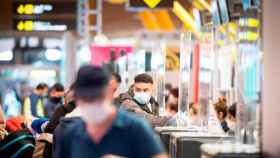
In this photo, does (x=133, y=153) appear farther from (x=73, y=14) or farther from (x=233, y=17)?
(x=73, y=14)

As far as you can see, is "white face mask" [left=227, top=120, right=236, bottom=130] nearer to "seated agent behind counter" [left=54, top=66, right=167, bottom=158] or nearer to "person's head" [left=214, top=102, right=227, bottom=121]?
"person's head" [left=214, top=102, right=227, bottom=121]

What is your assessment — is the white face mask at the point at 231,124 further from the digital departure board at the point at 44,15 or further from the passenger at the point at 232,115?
the digital departure board at the point at 44,15

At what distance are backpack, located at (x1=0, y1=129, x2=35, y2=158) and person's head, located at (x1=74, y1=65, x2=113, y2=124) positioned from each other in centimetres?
406

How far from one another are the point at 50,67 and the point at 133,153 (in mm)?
23915

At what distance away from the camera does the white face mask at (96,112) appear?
4.99 metres

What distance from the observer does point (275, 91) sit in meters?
7.01

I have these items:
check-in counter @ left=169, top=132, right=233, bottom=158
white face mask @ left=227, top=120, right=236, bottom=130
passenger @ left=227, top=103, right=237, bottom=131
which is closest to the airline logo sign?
white face mask @ left=227, top=120, right=236, bottom=130

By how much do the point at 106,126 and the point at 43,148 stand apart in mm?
3619

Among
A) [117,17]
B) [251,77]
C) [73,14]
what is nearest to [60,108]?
[251,77]

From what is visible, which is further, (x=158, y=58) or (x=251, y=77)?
(x=158, y=58)

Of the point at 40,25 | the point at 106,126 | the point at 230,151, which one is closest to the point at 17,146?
the point at 230,151

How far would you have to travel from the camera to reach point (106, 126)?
5.11 meters

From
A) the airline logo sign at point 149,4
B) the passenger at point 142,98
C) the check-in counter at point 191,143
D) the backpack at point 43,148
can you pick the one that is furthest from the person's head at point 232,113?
the airline logo sign at point 149,4

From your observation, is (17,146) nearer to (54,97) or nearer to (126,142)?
(126,142)
